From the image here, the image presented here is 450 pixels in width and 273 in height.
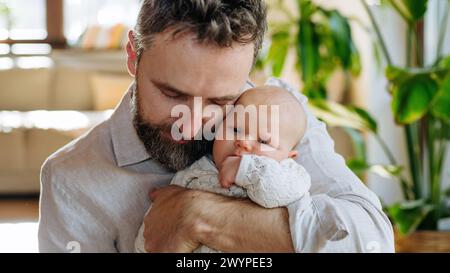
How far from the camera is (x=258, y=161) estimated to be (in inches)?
41.3

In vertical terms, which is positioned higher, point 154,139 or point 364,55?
point 154,139

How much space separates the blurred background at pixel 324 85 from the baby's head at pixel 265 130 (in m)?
0.44

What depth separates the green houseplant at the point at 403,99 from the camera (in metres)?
2.27

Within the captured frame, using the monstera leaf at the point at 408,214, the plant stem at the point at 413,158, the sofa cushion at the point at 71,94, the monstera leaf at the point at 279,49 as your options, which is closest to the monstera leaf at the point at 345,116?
the plant stem at the point at 413,158

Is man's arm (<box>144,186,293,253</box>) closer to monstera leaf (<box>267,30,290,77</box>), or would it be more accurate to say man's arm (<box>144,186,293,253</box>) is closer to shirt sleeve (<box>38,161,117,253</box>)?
shirt sleeve (<box>38,161,117,253</box>)

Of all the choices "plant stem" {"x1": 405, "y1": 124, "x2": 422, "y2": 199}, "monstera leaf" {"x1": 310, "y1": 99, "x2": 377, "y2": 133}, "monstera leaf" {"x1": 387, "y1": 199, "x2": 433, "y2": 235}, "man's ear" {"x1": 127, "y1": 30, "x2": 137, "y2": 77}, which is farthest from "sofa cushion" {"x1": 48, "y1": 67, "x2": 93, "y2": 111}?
"man's ear" {"x1": 127, "y1": 30, "x2": 137, "y2": 77}

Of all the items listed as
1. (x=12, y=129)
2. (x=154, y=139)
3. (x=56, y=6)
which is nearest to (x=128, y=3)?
(x=56, y=6)

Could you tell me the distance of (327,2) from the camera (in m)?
→ 3.99

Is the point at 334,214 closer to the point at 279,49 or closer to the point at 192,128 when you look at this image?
the point at 192,128

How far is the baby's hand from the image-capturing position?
3.45ft

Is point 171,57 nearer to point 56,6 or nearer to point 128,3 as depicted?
point 128,3
